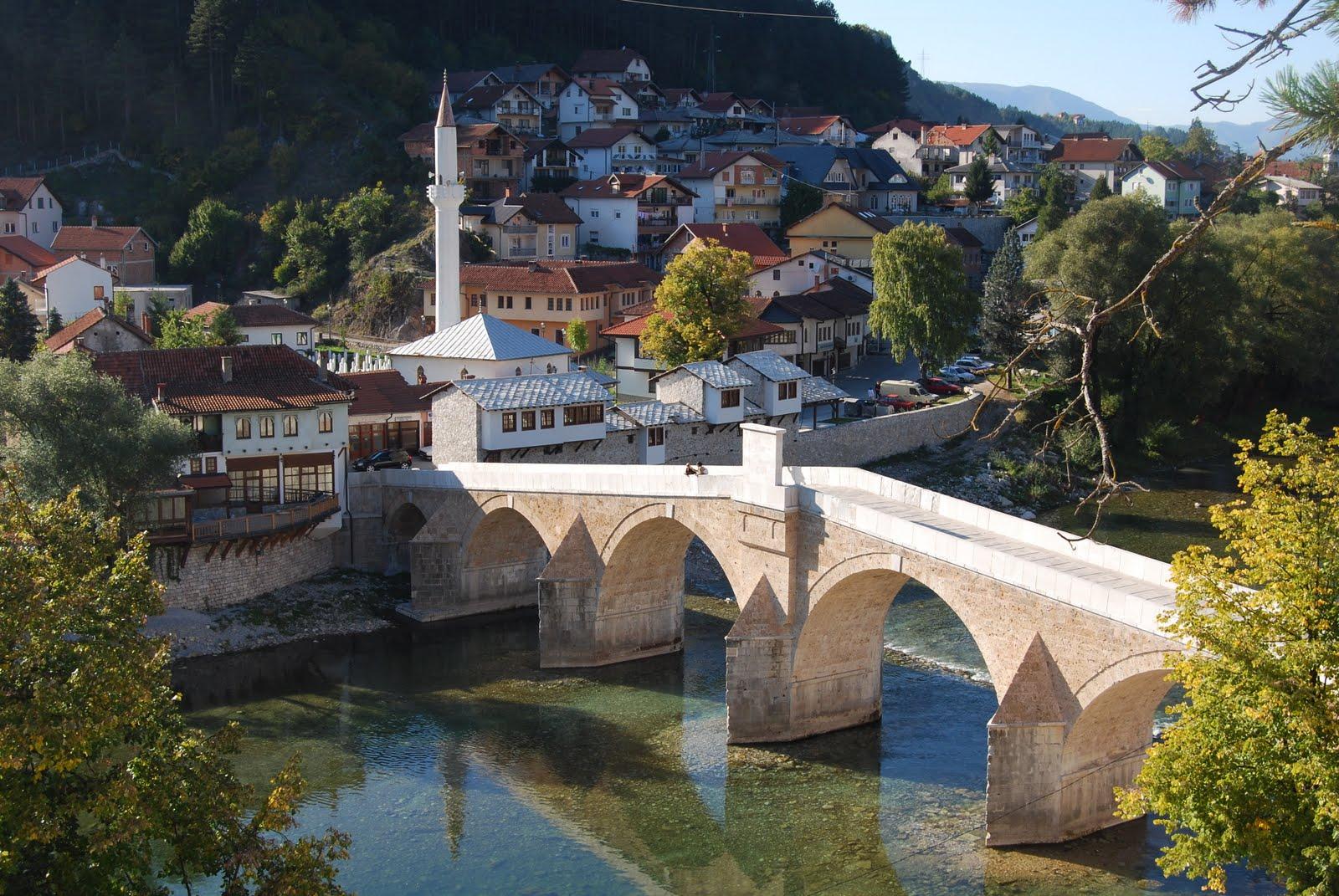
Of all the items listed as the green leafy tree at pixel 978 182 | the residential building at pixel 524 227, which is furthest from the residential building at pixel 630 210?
the green leafy tree at pixel 978 182

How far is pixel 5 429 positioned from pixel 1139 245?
32.8m

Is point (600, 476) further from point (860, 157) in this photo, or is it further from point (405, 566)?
point (860, 157)

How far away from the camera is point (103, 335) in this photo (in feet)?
140

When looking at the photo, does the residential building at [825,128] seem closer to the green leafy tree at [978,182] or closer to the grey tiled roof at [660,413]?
the green leafy tree at [978,182]

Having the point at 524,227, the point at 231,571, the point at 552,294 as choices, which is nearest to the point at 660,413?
the point at 231,571

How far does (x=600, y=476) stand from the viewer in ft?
103

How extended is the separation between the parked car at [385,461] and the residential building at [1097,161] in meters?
51.1

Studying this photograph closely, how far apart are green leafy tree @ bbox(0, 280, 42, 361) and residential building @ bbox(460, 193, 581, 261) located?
23016 millimetres

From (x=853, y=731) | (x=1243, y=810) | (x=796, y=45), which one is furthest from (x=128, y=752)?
(x=796, y=45)

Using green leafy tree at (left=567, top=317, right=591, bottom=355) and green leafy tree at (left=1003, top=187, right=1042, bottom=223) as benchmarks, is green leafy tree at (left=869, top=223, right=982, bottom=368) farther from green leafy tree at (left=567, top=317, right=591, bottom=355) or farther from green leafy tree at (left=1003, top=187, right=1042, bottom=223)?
green leafy tree at (left=1003, top=187, right=1042, bottom=223)

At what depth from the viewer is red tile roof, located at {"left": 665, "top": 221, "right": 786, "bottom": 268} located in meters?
62.8

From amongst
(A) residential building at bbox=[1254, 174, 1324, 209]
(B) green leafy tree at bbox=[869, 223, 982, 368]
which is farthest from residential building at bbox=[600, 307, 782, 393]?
(A) residential building at bbox=[1254, 174, 1324, 209]

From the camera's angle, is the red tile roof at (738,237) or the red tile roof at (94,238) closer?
the red tile roof at (94,238)

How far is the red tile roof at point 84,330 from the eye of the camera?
4203cm
